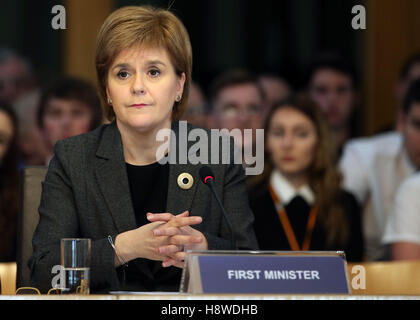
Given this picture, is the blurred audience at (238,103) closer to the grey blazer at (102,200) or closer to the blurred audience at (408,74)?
the blurred audience at (408,74)

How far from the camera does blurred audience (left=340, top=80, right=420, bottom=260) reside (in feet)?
13.8

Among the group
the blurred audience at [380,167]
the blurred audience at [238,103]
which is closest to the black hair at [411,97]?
the blurred audience at [380,167]

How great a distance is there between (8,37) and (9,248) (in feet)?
10.7

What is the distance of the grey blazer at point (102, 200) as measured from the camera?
226 cm

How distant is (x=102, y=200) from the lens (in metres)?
2.32

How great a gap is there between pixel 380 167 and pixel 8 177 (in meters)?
1.97

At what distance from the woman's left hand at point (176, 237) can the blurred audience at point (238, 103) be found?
7.01 ft

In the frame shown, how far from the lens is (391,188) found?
4.39m

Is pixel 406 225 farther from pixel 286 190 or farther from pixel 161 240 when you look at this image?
pixel 161 240

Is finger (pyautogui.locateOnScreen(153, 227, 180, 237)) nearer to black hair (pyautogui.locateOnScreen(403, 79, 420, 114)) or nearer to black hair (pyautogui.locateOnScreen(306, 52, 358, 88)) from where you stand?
black hair (pyautogui.locateOnScreen(403, 79, 420, 114))

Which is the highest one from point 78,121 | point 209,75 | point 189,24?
point 189,24

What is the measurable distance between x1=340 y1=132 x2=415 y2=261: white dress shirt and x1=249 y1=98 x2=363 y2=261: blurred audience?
1.33 ft
